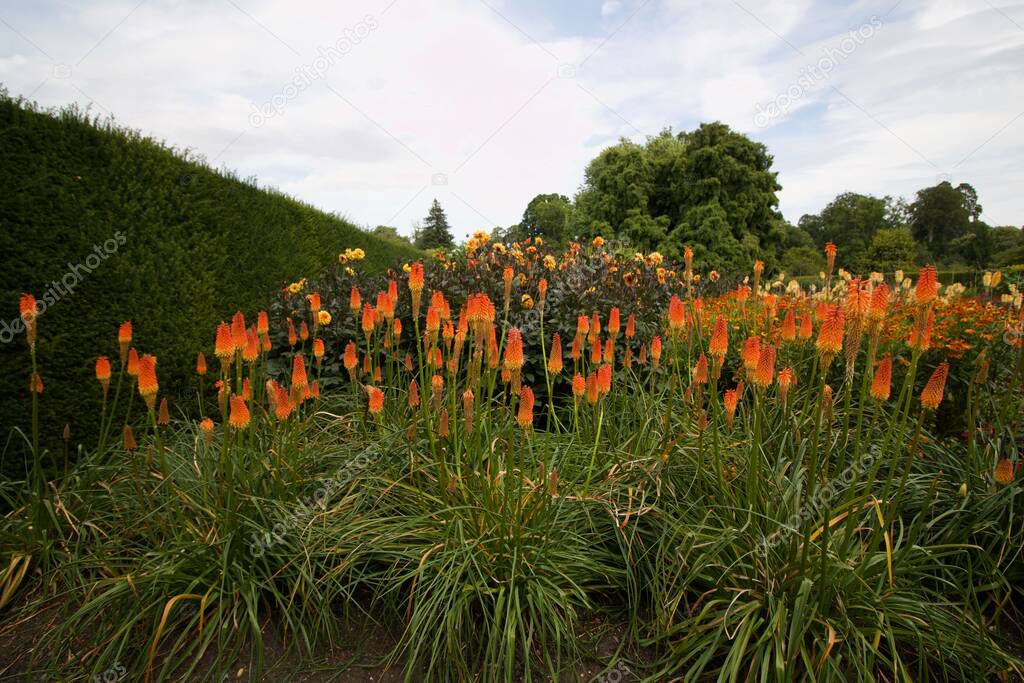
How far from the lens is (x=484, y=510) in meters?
2.47

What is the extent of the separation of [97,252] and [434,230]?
39575 mm

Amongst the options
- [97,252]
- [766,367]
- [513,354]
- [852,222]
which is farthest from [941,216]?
[97,252]

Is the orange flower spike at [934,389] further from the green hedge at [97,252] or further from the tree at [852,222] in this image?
the tree at [852,222]

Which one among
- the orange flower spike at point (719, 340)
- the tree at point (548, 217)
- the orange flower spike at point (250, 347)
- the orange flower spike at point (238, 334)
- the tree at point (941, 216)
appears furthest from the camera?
the tree at point (941, 216)

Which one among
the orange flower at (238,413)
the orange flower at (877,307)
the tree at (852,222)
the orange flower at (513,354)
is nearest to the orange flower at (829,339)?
the orange flower at (877,307)

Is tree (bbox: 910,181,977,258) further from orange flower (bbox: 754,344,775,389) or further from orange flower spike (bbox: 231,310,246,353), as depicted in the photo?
orange flower spike (bbox: 231,310,246,353)

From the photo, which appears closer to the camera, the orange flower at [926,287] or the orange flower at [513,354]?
the orange flower at [926,287]

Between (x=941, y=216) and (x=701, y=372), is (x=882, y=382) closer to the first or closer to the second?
(x=701, y=372)

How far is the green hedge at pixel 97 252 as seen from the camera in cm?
363

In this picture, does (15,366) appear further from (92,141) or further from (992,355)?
(992,355)

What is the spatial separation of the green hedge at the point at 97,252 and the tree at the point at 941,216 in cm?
7118

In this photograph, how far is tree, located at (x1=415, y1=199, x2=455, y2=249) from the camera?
135ft

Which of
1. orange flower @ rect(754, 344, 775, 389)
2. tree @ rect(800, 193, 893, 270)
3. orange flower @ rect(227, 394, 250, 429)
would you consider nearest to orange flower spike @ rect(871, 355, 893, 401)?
orange flower @ rect(754, 344, 775, 389)

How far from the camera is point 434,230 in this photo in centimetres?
4272
